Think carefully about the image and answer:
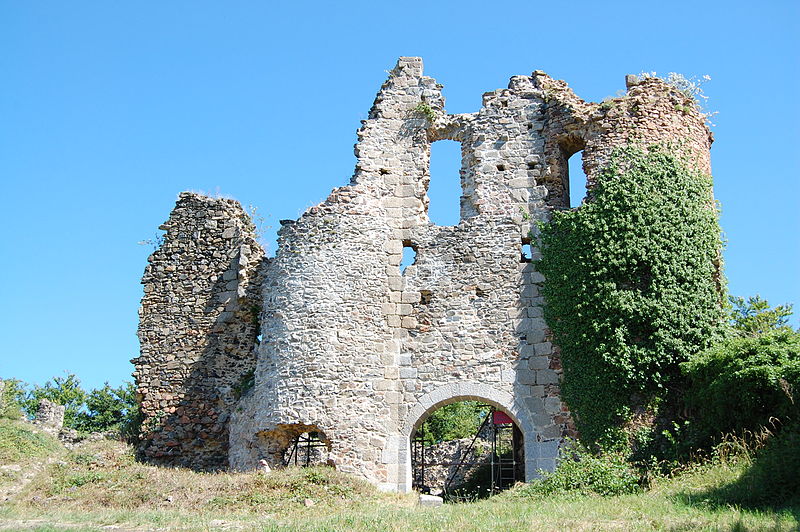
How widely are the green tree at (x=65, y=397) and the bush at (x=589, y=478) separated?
750 inches

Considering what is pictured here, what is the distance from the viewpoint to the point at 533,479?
16.0 m

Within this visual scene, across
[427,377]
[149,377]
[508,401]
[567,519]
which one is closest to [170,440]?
[149,377]

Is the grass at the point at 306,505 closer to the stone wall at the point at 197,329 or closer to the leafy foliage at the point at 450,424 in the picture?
the stone wall at the point at 197,329

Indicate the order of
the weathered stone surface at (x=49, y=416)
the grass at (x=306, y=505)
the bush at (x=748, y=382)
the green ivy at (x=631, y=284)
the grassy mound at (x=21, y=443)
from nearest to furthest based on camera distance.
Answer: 1. the grass at (x=306, y=505)
2. the bush at (x=748, y=382)
3. the green ivy at (x=631, y=284)
4. the grassy mound at (x=21, y=443)
5. the weathered stone surface at (x=49, y=416)

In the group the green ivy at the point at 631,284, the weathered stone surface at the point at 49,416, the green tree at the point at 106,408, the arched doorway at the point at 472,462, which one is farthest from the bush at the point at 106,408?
the green ivy at the point at 631,284

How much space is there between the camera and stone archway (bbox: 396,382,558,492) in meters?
16.5

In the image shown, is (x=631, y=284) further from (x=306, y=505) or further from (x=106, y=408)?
(x=106, y=408)

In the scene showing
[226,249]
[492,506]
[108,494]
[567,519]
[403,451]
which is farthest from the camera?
[226,249]

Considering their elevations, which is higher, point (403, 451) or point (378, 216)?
point (378, 216)

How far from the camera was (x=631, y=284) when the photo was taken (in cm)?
1655

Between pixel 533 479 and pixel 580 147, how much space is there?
6903 millimetres

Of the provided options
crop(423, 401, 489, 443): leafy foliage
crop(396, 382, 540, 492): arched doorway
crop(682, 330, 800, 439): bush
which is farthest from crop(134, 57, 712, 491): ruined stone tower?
crop(423, 401, 489, 443): leafy foliage

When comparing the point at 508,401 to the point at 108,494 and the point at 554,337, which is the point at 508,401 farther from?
the point at 108,494

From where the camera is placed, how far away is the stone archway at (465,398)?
651 inches
